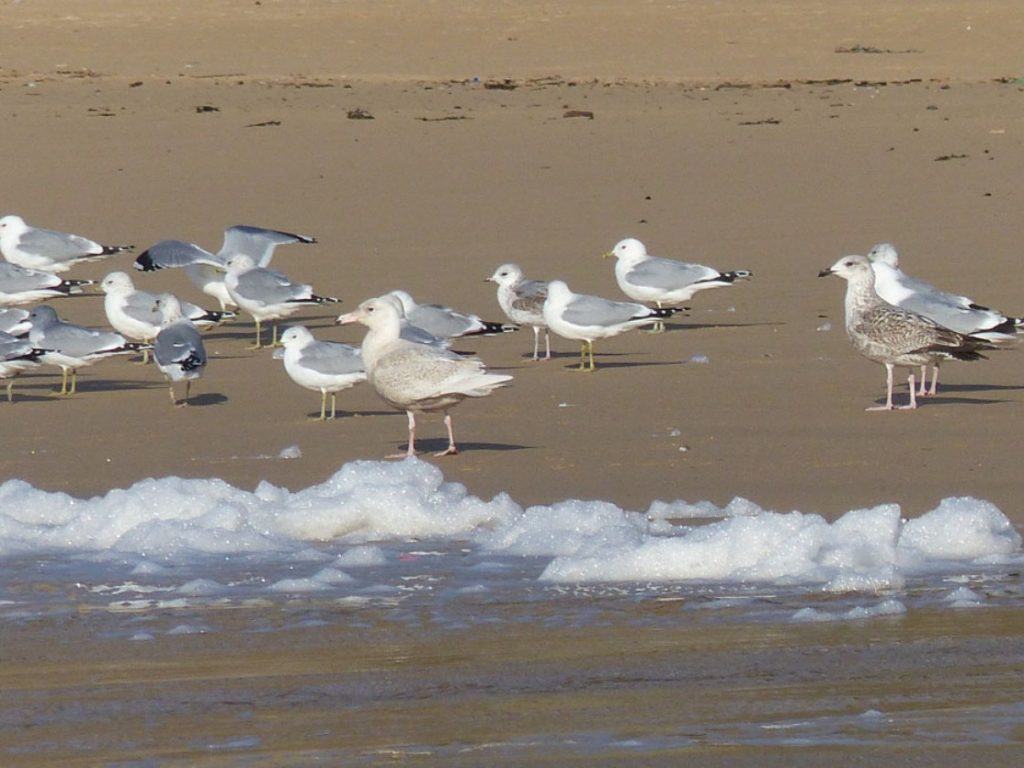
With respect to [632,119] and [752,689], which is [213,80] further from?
[752,689]

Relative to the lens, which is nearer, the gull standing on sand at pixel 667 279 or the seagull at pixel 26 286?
the gull standing on sand at pixel 667 279

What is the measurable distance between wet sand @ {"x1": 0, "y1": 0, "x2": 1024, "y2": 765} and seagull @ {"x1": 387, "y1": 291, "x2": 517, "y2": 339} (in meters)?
0.30

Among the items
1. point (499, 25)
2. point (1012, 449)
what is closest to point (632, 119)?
point (499, 25)

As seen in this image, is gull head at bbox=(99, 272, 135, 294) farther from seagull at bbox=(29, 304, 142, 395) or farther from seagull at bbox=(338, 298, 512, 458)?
seagull at bbox=(338, 298, 512, 458)

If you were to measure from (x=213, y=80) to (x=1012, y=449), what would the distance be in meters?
17.8

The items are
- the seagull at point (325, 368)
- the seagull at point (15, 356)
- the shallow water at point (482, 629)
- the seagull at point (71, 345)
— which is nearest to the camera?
the shallow water at point (482, 629)

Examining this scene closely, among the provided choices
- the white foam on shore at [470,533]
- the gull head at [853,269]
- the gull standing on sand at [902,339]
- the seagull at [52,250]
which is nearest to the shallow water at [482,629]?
the white foam on shore at [470,533]

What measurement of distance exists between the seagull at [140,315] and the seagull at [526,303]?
1.77m

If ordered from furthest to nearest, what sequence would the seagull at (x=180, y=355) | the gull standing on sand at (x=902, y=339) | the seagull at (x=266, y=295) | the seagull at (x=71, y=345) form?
the seagull at (x=266, y=295) → the seagull at (x=71, y=345) → the seagull at (x=180, y=355) → the gull standing on sand at (x=902, y=339)

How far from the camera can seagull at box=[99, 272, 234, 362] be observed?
12.6m

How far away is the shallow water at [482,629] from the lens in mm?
4465

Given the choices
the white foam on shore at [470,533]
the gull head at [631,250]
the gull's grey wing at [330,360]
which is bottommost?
the white foam on shore at [470,533]

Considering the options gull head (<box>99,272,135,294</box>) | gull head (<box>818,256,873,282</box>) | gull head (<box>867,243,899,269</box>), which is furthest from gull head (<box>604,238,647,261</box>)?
gull head (<box>99,272,135,294</box>)

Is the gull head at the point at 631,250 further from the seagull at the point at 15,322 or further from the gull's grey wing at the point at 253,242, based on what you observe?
the seagull at the point at 15,322
